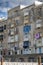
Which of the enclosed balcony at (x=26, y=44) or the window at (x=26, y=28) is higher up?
the window at (x=26, y=28)

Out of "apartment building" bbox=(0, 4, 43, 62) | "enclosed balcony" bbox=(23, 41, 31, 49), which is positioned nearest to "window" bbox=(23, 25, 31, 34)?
"apartment building" bbox=(0, 4, 43, 62)

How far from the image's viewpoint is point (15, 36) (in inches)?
2064

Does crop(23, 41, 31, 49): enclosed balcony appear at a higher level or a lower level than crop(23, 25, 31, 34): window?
lower

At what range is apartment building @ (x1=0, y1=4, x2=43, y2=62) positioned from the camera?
4631cm

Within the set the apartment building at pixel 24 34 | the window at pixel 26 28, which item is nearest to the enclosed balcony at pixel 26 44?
the apartment building at pixel 24 34

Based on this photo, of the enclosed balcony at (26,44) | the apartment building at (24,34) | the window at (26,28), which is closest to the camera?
the apartment building at (24,34)

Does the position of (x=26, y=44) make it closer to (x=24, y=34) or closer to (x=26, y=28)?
(x=24, y=34)

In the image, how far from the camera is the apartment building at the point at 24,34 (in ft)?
152

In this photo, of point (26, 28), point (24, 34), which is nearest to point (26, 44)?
point (24, 34)

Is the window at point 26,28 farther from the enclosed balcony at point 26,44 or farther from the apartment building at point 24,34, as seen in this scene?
the enclosed balcony at point 26,44

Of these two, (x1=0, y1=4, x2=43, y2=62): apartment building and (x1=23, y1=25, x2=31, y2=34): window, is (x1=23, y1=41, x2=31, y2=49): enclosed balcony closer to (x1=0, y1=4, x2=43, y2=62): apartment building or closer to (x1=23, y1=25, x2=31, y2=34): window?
(x1=0, y1=4, x2=43, y2=62): apartment building

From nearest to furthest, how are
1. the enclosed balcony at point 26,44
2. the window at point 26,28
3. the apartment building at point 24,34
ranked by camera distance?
the apartment building at point 24,34 < the enclosed balcony at point 26,44 < the window at point 26,28

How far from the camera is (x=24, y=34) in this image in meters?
49.9

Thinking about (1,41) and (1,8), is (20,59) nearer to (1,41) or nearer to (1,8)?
(1,41)
